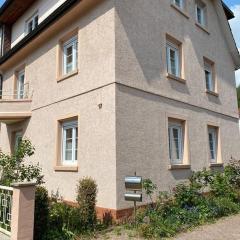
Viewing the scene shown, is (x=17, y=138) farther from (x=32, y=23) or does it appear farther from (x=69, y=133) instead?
(x=32, y=23)

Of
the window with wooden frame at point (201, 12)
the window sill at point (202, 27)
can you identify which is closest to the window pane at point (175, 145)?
the window sill at point (202, 27)

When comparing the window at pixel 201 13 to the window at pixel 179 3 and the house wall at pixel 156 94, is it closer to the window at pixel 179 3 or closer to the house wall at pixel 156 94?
the house wall at pixel 156 94

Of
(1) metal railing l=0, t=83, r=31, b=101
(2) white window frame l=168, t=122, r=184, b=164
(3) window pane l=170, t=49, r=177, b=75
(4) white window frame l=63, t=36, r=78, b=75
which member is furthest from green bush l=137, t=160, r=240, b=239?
(1) metal railing l=0, t=83, r=31, b=101

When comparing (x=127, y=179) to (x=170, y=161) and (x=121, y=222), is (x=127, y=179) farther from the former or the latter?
(x=170, y=161)

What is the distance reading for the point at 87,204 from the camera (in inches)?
307

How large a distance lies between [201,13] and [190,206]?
978 cm

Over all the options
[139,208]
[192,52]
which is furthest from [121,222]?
[192,52]

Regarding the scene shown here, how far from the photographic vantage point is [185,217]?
852 cm

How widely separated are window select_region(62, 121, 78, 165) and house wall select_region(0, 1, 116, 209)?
33cm

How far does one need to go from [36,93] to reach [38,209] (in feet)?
25.1

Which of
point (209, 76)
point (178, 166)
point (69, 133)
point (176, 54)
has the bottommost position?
point (178, 166)

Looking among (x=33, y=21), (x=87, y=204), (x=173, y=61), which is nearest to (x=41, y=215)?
(x=87, y=204)

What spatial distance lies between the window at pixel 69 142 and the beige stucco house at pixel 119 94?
0.03m

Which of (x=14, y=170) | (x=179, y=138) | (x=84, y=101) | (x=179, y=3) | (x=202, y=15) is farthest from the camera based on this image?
(x=202, y=15)
